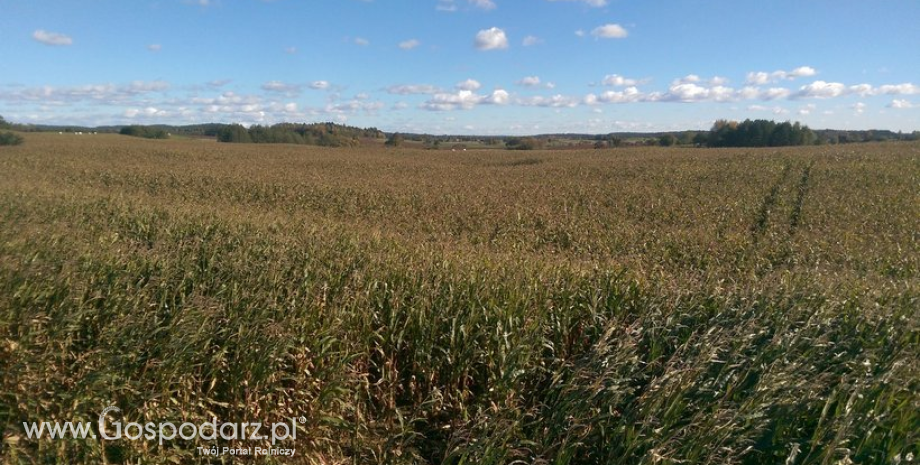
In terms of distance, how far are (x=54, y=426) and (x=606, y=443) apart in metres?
3.63

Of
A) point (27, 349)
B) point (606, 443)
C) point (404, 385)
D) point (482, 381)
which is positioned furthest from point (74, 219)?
point (606, 443)

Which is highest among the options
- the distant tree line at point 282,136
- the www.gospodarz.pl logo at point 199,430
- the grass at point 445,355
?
the distant tree line at point 282,136

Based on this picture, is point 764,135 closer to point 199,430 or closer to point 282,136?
point 282,136

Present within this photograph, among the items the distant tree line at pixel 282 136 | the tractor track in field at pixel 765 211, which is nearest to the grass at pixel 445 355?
the tractor track in field at pixel 765 211

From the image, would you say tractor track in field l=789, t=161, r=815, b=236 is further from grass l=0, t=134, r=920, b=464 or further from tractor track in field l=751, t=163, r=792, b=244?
grass l=0, t=134, r=920, b=464

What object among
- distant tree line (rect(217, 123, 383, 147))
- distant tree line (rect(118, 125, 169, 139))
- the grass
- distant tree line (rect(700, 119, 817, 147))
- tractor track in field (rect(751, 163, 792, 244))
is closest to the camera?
the grass

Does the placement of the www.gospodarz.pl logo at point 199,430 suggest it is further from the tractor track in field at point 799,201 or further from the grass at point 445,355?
the tractor track in field at point 799,201

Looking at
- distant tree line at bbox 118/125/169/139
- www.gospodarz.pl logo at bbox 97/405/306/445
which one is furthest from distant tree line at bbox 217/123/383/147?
www.gospodarz.pl logo at bbox 97/405/306/445

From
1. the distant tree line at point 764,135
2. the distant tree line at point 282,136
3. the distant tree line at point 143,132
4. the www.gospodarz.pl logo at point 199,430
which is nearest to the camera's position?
the www.gospodarz.pl logo at point 199,430

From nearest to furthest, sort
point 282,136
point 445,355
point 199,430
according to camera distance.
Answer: point 199,430 < point 445,355 < point 282,136

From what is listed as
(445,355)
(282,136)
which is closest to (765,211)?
(445,355)

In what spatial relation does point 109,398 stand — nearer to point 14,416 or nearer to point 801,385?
point 14,416

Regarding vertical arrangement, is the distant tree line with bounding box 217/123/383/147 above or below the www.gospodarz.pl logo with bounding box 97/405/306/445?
above

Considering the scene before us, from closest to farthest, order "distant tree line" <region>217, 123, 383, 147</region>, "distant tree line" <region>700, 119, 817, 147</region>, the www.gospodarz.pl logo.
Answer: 1. the www.gospodarz.pl logo
2. "distant tree line" <region>700, 119, 817, 147</region>
3. "distant tree line" <region>217, 123, 383, 147</region>
